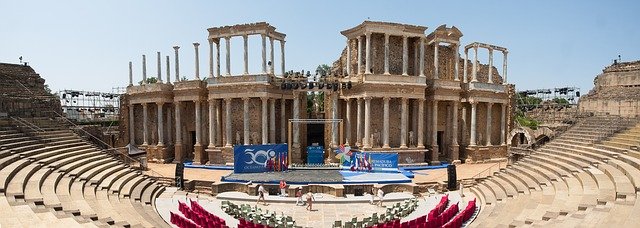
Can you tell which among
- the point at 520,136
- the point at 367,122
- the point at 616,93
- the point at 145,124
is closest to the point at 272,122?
the point at 367,122

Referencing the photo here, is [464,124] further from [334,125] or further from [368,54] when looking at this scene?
[334,125]

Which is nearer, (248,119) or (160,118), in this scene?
(248,119)

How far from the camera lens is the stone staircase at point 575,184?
11.7 metres

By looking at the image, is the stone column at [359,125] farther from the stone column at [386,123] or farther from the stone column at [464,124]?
the stone column at [464,124]

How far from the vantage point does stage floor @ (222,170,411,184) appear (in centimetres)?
2373

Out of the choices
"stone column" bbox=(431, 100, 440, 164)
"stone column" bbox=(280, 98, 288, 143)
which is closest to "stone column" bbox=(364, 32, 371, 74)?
"stone column" bbox=(431, 100, 440, 164)

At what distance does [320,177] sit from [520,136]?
2158cm

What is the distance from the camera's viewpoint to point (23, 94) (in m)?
26.5

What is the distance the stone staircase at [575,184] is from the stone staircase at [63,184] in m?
13.7

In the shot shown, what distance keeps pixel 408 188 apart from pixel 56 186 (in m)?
17.7

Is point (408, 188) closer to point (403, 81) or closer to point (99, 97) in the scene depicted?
point (403, 81)

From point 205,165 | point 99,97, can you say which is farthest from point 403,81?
point 99,97

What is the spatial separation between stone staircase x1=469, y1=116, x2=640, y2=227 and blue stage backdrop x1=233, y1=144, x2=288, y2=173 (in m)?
12.9

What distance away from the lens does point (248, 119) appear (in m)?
30.9
